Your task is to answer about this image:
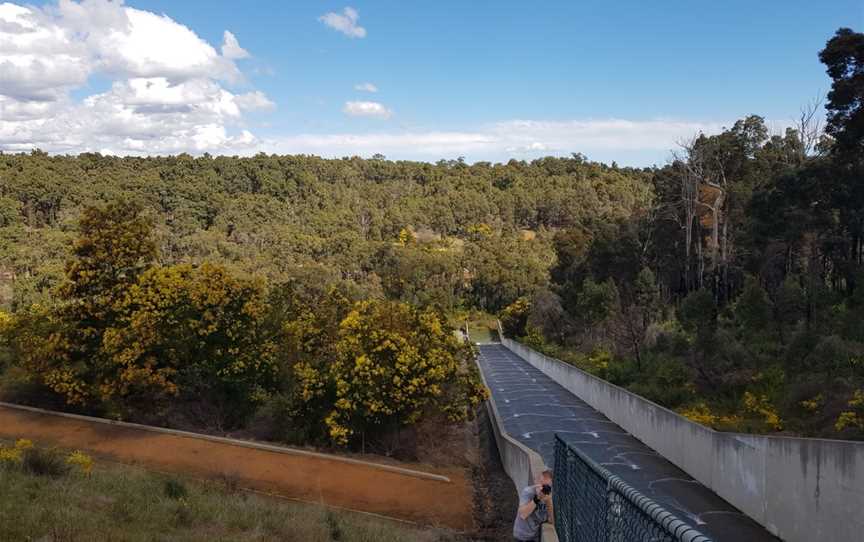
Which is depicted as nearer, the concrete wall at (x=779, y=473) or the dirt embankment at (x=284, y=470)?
the concrete wall at (x=779, y=473)

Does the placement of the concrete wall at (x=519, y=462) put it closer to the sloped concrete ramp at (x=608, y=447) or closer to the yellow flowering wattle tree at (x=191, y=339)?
the sloped concrete ramp at (x=608, y=447)

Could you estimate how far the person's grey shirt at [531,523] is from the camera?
6.71m

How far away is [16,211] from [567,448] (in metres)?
96.5

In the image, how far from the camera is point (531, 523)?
678cm

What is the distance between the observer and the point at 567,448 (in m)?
5.43

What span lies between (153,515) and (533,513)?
5981mm

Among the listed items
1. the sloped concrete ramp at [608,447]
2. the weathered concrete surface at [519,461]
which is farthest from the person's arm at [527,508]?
the sloped concrete ramp at [608,447]

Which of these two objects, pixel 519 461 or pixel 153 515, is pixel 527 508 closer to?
pixel 153 515

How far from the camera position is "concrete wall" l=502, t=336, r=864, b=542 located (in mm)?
8766

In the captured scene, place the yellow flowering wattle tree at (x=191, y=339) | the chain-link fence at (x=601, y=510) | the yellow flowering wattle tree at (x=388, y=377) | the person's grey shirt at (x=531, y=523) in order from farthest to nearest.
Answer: the yellow flowering wattle tree at (x=191, y=339)
the yellow flowering wattle tree at (x=388, y=377)
the person's grey shirt at (x=531, y=523)
the chain-link fence at (x=601, y=510)

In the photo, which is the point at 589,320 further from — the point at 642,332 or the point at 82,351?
the point at 82,351

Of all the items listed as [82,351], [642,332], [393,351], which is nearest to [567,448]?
[393,351]

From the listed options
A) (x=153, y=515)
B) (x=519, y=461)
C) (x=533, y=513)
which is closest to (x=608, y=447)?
(x=519, y=461)

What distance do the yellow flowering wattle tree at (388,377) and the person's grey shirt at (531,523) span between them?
10708 mm
